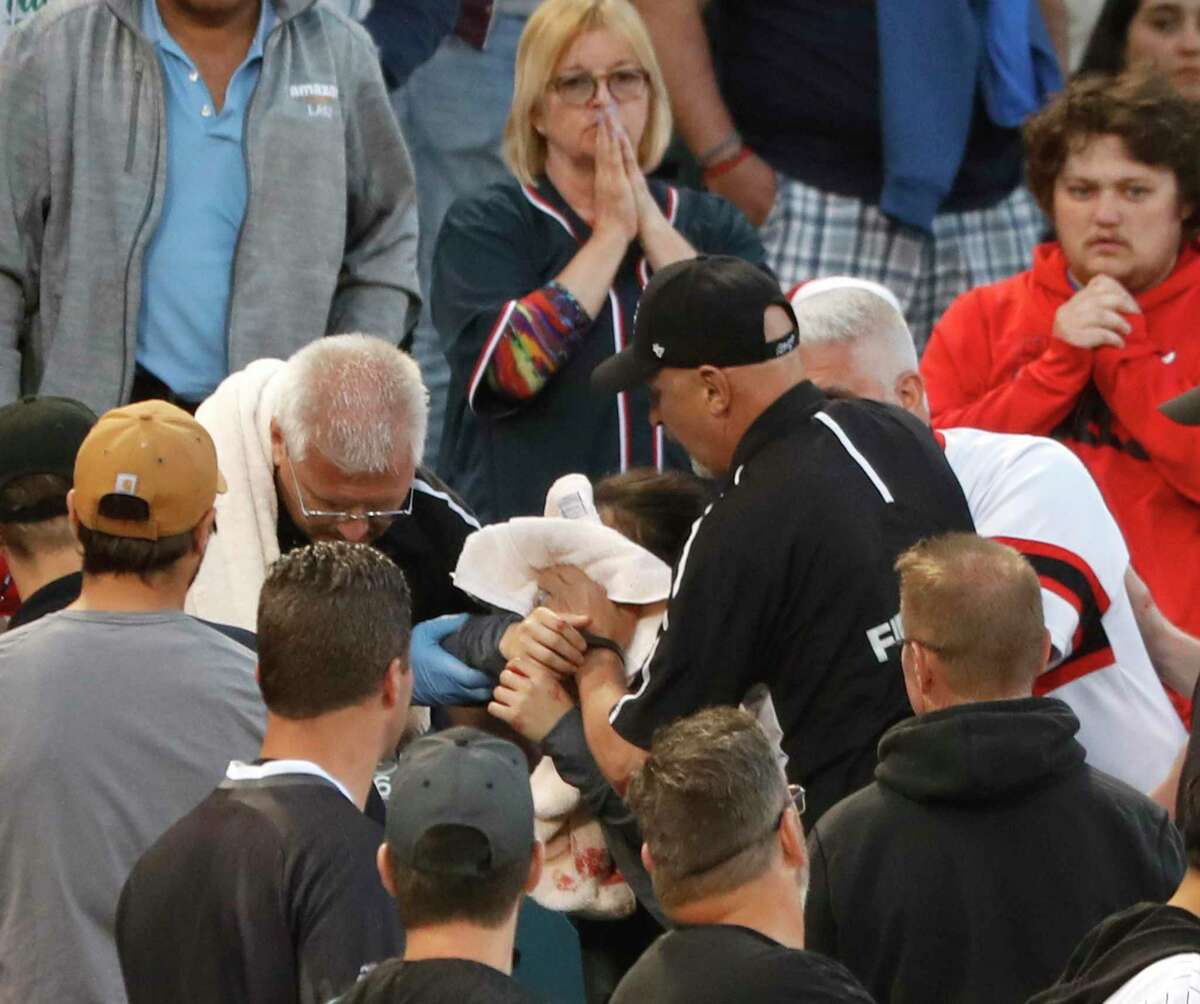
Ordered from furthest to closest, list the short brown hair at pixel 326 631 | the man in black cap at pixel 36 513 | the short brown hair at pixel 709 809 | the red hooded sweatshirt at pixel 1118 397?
A: 1. the red hooded sweatshirt at pixel 1118 397
2. the man in black cap at pixel 36 513
3. the short brown hair at pixel 326 631
4. the short brown hair at pixel 709 809

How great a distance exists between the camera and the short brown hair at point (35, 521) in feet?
13.9

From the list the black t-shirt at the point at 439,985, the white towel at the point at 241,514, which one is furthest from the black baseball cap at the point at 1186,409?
the black t-shirt at the point at 439,985

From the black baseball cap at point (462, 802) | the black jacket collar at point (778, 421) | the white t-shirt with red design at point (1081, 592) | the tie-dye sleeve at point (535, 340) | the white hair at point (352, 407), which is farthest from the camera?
the tie-dye sleeve at point (535, 340)

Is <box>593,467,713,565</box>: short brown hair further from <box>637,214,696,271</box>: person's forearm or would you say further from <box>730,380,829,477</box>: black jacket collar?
<box>637,214,696,271</box>: person's forearm

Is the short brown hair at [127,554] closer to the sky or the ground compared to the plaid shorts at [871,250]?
closer to the sky

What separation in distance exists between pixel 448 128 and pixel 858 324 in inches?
88.5

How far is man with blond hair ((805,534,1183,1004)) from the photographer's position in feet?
11.6

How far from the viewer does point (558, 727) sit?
14.7 feet

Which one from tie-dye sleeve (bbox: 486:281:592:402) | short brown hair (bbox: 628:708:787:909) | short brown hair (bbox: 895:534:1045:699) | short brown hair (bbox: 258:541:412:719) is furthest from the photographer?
tie-dye sleeve (bbox: 486:281:592:402)

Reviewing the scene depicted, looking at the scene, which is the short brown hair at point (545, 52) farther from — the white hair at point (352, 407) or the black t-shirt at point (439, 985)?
the black t-shirt at point (439, 985)

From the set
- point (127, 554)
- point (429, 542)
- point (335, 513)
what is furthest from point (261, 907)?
point (429, 542)

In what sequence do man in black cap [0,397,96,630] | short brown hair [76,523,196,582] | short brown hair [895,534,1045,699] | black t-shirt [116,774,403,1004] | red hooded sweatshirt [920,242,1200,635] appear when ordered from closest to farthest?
black t-shirt [116,774,403,1004], short brown hair [895,534,1045,699], short brown hair [76,523,196,582], man in black cap [0,397,96,630], red hooded sweatshirt [920,242,1200,635]

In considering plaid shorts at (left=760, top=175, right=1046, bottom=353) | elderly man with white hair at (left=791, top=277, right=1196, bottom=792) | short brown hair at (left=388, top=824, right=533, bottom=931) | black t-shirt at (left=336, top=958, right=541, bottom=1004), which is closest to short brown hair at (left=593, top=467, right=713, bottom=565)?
elderly man with white hair at (left=791, top=277, right=1196, bottom=792)

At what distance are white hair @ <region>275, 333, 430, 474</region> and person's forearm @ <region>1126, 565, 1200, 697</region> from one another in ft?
4.80
